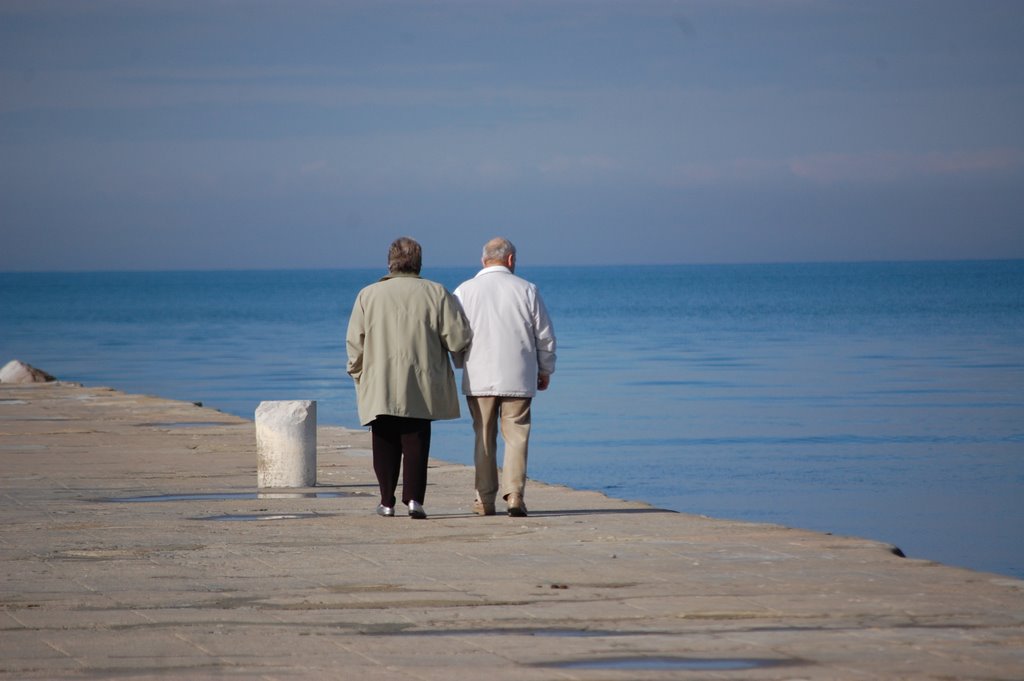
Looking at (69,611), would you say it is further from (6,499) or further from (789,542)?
(6,499)

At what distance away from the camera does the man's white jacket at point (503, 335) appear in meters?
10.5

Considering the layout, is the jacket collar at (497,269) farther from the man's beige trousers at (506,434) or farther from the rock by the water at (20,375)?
the rock by the water at (20,375)

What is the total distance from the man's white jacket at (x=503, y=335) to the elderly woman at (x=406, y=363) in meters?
0.11

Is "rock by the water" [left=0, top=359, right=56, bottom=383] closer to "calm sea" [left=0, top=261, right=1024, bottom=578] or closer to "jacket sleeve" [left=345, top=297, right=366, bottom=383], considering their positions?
"calm sea" [left=0, top=261, right=1024, bottom=578]

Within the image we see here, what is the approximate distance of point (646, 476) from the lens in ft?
59.9

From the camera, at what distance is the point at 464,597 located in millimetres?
7516

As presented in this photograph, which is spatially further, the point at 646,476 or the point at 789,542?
the point at 646,476

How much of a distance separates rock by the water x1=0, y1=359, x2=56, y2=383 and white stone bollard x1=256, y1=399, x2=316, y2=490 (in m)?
18.5

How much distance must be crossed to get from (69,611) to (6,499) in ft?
16.7

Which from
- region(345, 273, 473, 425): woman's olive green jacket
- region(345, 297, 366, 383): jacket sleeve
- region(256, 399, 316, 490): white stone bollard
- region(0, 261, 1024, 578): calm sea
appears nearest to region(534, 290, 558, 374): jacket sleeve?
region(345, 273, 473, 425): woman's olive green jacket

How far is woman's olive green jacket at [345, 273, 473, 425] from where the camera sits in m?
10.3

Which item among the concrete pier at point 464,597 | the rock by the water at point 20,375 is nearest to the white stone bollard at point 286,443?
the concrete pier at point 464,597

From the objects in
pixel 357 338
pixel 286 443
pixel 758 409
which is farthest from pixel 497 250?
pixel 758 409

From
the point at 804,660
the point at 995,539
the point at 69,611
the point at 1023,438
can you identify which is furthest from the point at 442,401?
the point at 1023,438
